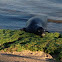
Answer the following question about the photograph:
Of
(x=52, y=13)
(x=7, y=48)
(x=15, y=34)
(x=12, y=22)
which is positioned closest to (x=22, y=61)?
(x=7, y=48)

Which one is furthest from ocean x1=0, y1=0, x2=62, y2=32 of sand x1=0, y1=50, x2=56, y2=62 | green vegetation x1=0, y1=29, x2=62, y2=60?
sand x1=0, y1=50, x2=56, y2=62

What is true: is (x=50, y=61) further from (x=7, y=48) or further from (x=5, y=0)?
(x=5, y=0)

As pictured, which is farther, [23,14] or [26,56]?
[23,14]

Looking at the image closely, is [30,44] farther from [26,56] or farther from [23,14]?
[23,14]

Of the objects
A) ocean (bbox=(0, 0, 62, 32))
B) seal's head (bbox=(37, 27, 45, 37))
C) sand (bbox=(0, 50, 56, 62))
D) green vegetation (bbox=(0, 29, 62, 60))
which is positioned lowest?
sand (bbox=(0, 50, 56, 62))

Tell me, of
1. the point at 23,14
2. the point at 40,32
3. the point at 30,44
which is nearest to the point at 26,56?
the point at 30,44

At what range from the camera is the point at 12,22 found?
9281 mm

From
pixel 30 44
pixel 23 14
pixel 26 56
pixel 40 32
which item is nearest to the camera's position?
pixel 26 56

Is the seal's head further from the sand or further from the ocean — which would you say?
the ocean

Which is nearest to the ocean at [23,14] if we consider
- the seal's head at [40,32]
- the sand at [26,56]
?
the seal's head at [40,32]

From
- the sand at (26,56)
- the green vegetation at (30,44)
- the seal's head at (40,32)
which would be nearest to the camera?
the sand at (26,56)

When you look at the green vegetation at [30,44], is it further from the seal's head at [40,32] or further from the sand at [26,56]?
the seal's head at [40,32]

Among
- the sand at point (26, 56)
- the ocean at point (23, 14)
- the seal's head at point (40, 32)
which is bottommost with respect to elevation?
the sand at point (26, 56)

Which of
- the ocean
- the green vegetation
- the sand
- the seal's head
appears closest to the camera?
the sand
